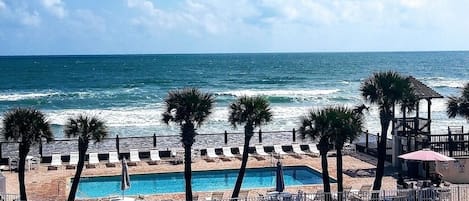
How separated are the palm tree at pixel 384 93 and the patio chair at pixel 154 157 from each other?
1113 cm

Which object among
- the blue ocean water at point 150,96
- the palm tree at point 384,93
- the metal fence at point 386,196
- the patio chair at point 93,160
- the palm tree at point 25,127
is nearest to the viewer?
the metal fence at point 386,196

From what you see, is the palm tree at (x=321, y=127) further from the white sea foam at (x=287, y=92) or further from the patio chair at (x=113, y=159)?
the white sea foam at (x=287, y=92)

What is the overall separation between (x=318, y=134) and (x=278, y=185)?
7.35 ft

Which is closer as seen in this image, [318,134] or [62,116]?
[318,134]

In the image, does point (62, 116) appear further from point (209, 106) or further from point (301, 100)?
point (209, 106)

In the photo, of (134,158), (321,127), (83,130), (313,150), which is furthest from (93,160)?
(321,127)

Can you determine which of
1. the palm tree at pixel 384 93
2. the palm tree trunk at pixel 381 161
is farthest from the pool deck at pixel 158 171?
the palm tree at pixel 384 93

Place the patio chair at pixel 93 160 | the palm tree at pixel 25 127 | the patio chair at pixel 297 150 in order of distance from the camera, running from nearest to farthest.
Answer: the palm tree at pixel 25 127 < the patio chair at pixel 93 160 < the patio chair at pixel 297 150

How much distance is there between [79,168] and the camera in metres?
18.0

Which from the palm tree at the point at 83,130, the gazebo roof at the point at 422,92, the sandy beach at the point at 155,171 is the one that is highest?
the gazebo roof at the point at 422,92

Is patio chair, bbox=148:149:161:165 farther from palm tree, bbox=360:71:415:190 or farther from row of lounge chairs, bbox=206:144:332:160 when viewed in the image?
palm tree, bbox=360:71:415:190

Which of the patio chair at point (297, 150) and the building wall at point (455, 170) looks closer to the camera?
the building wall at point (455, 170)

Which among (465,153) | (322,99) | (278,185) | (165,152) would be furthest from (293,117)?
(278,185)

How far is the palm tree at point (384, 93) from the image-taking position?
18.7 m
